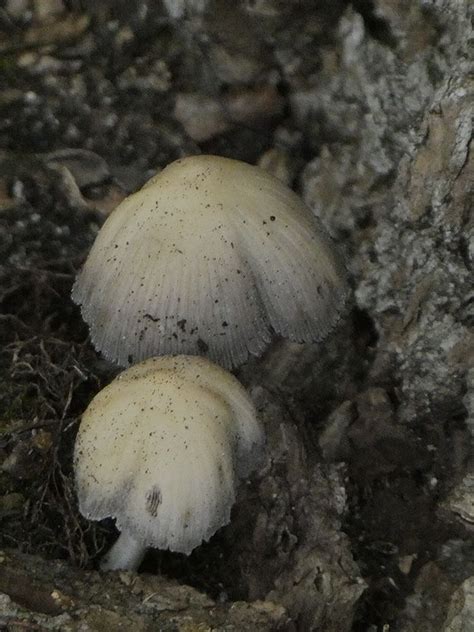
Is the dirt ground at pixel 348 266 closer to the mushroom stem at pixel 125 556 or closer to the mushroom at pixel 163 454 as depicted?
the mushroom stem at pixel 125 556

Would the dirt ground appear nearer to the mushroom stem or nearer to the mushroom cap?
the mushroom stem

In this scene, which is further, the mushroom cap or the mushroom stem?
the mushroom stem

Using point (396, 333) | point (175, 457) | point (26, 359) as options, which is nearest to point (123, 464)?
point (175, 457)

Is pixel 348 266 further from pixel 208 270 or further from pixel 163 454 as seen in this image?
pixel 163 454

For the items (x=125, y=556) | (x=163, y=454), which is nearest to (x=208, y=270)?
(x=163, y=454)

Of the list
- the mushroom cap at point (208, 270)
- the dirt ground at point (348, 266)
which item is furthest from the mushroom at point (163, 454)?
the dirt ground at point (348, 266)

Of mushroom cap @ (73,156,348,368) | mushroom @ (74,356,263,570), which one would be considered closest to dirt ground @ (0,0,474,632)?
mushroom @ (74,356,263,570)

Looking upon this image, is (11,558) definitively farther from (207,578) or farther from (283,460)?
(283,460)
